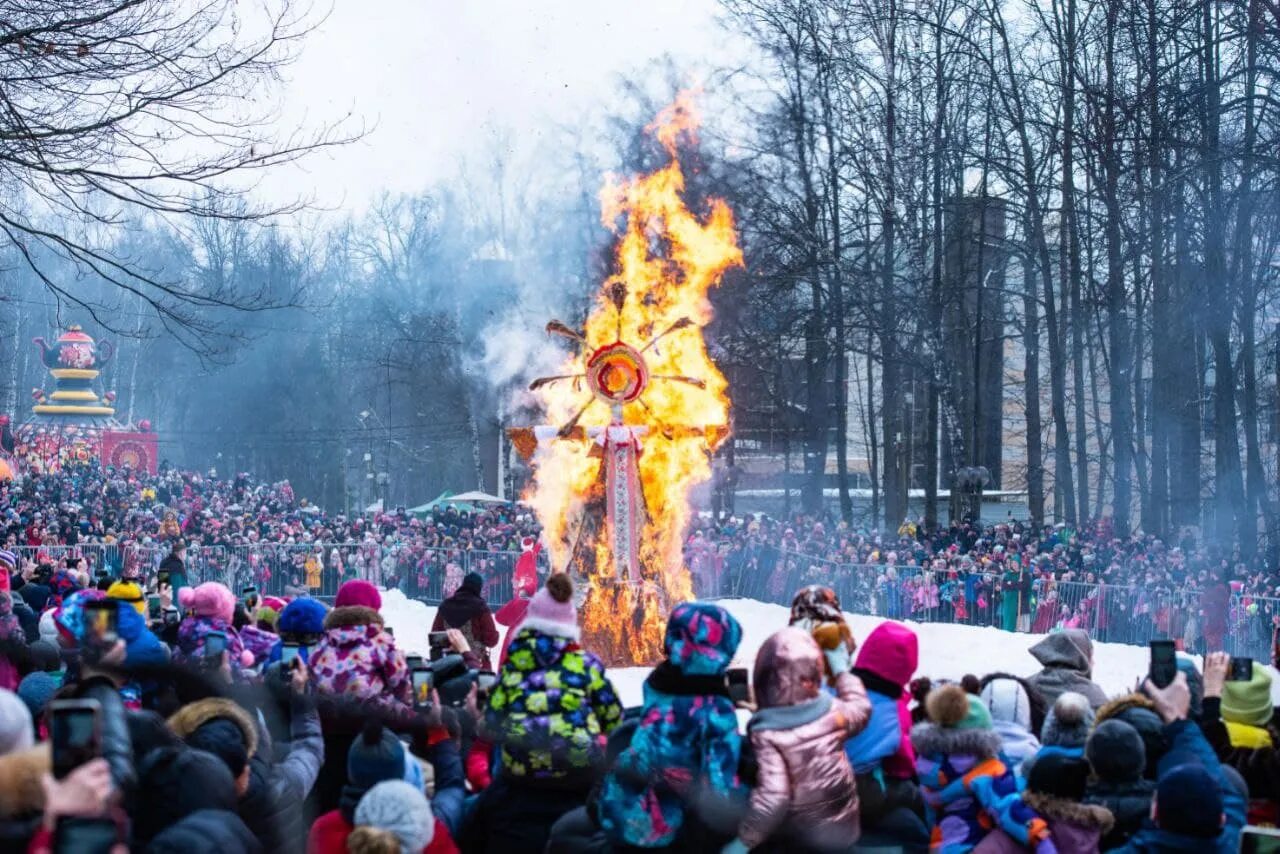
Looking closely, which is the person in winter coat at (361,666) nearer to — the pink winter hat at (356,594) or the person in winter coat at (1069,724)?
the pink winter hat at (356,594)

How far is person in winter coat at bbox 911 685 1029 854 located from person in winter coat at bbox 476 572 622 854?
126 cm

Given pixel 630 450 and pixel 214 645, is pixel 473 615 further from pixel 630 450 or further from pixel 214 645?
pixel 214 645

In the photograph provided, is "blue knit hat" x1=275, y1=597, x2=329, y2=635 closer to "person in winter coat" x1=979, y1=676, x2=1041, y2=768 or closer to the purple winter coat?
"person in winter coat" x1=979, y1=676, x2=1041, y2=768

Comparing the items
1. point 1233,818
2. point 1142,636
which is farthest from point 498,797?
point 1142,636

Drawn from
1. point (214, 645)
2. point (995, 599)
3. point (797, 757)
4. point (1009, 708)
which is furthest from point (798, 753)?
point (995, 599)

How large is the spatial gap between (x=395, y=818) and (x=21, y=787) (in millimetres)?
1389

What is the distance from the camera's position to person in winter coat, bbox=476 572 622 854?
19.0ft

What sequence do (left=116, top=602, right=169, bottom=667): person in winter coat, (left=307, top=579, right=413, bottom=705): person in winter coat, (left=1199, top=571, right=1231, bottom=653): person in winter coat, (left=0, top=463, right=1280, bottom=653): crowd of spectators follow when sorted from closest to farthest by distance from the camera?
1. (left=307, top=579, right=413, bottom=705): person in winter coat
2. (left=116, top=602, right=169, bottom=667): person in winter coat
3. (left=1199, top=571, right=1231, bottom=653): person in winter coat
4. (left=0, top=463, right=1280, bottom=653): crowd of spectators

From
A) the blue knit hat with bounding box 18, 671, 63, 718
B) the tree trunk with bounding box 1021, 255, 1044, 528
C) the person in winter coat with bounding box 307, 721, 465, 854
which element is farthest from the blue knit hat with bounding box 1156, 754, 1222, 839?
the tree trunk with bounding box 1021, 255, 1044, 528

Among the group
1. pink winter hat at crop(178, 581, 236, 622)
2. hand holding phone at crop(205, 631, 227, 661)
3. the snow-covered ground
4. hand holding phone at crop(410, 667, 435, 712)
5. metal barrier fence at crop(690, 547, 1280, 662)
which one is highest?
pink winter hat at crop(178, 581, 236, 622)

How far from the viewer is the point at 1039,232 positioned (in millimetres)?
31391

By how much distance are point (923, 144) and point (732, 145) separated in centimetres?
421

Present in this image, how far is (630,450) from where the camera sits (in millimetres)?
16703

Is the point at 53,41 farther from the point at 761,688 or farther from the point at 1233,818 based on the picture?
the point at 1233,818
